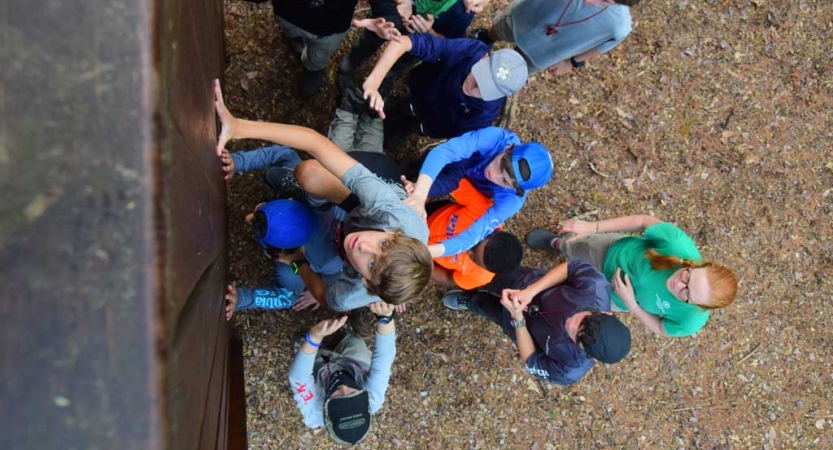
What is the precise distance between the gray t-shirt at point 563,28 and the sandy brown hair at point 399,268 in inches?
67.8

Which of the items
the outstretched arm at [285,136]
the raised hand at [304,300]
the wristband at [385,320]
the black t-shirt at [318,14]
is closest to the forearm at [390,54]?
the black t-shirt at [318,14]

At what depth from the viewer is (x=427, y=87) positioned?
314 centimetres

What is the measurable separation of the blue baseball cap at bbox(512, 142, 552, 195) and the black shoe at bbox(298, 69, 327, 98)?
1.53 m

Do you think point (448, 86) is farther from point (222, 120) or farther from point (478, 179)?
point (222, 120)

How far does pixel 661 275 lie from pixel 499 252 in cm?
112

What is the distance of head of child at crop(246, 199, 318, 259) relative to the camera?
113 inches

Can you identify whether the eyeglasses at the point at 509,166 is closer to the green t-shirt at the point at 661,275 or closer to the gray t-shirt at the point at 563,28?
the gray t-shirt at the point at 563,28

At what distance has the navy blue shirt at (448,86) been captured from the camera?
2.89 m

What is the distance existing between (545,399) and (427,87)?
119 inches

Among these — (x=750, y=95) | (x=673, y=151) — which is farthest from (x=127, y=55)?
(x=750, y=95)

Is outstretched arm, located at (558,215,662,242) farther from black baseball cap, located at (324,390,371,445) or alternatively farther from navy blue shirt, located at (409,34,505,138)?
black baseball cap, located at (324,390,371,445)

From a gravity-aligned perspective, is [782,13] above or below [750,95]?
above

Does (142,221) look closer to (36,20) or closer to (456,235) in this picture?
(36,20)

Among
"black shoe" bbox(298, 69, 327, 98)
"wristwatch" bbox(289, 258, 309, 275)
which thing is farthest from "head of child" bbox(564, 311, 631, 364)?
"black shoe" bbox(298, 69, 327, 98)
